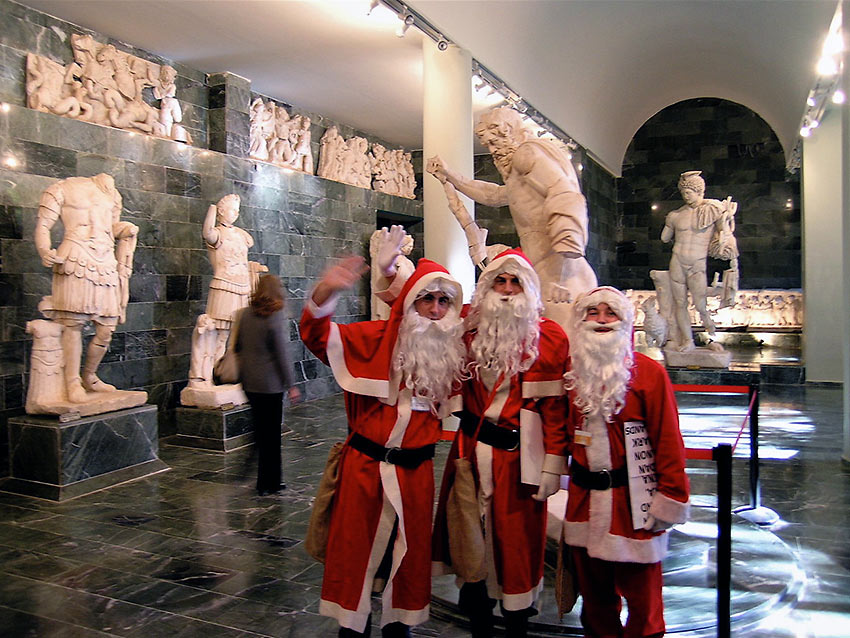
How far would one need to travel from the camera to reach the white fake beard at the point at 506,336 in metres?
2.52

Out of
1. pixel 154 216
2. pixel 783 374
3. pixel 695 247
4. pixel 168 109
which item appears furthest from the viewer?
pixel 783 374

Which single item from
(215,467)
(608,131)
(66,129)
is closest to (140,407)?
(215,467)

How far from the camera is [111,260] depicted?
5.91 m

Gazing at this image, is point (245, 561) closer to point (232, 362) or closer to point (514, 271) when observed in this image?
point (232, 362)

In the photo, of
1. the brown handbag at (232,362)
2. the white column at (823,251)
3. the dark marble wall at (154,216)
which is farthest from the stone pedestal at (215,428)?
the white column at (823,251)

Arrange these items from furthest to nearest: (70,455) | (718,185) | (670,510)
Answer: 1. (718,185)
2. (70,455)
3. (670,510)

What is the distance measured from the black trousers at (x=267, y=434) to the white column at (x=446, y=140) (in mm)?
2643

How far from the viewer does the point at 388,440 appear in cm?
247

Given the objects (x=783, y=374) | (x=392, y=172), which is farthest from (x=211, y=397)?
(x=783, y=374)

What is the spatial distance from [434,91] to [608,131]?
29.9ft

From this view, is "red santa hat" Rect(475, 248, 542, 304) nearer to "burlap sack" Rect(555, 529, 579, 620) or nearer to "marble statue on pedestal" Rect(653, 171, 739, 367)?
"burlap sack" Rect(555, 529, 579, 620)

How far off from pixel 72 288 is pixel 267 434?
80.5 inches

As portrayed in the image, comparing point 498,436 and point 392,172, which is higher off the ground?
point 392,172

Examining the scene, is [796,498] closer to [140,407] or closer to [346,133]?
[140,407]
